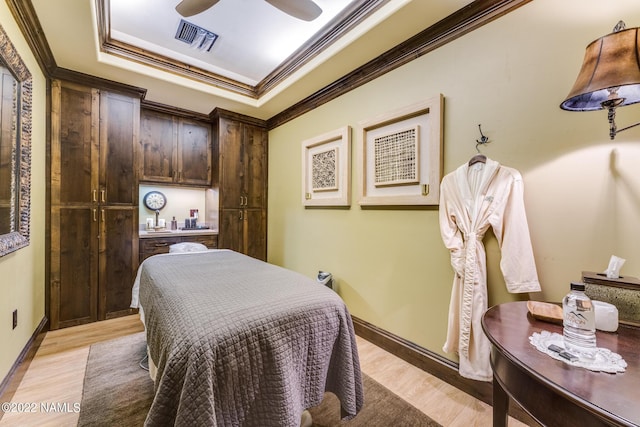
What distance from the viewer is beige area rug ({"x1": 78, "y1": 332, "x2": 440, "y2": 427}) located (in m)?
1.53

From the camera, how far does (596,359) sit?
75cm

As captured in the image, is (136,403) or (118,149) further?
(118,149)

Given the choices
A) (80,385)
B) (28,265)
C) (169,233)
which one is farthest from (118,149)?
(80,385)

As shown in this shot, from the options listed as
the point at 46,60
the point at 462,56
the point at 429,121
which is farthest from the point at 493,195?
the point at 46,60

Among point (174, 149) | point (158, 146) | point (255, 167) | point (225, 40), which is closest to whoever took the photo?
point (225, 40)

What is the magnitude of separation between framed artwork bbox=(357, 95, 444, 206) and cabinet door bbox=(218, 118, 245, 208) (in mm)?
2048

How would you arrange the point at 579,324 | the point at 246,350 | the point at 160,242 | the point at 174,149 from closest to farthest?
1. the point at 579,324
2. the point at 246,350
3. the point at 160,242
4. the point at 174,149

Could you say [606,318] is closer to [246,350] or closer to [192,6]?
[246,350]

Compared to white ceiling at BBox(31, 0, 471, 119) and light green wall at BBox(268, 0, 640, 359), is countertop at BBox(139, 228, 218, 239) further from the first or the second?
light green wall at BBox(268, 0, 640, 359)

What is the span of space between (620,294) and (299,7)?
228 cm

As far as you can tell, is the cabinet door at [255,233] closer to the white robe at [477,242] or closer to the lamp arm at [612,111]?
the white robe at [477,242]

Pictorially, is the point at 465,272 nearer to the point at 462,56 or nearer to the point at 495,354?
the point at 495,354

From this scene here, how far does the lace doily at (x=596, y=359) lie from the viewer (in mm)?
716

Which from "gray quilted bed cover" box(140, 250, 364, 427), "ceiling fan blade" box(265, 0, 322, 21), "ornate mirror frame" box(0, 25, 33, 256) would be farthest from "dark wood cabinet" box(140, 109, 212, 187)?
"ceiling fan blade" box(265, 0, 322, 21)
